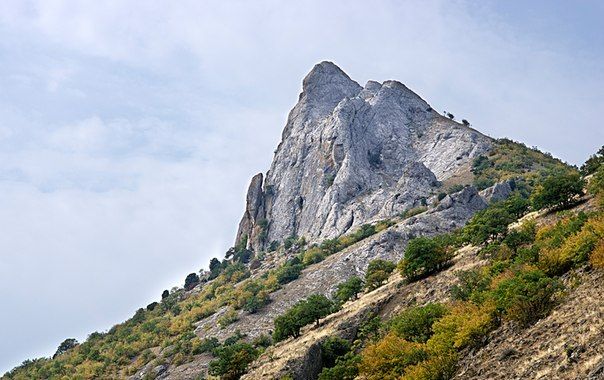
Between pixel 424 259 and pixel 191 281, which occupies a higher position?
pixel 191 281

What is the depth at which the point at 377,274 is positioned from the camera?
6162 centimetres

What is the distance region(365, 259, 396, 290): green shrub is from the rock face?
49.5 m

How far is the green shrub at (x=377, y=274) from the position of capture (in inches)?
2420

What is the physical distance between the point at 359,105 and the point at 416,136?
60.9ft

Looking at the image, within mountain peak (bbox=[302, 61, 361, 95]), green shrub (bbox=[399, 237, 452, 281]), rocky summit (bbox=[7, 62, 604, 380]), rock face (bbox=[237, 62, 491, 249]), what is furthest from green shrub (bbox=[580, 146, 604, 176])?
mountain peak (bbox=[302, 61, 361, 95])

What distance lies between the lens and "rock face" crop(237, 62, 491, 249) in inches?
4911

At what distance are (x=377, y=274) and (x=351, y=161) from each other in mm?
78800

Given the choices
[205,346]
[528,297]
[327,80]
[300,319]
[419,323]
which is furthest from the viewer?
[327,80]

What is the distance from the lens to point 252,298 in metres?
86.4

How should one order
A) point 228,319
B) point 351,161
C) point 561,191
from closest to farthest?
A: point 561,191 < point 228,319 < point 351,161

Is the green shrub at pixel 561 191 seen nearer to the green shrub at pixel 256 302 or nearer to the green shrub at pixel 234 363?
the green shrub at pixel 234 363

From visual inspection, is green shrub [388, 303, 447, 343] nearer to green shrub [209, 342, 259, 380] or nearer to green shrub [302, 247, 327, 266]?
green shrub [209, 342, 259, 380]

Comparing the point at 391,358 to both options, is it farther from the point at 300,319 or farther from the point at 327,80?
the point at 327,80

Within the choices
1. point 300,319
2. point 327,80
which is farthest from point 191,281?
point 300,319
